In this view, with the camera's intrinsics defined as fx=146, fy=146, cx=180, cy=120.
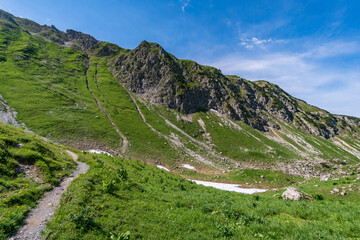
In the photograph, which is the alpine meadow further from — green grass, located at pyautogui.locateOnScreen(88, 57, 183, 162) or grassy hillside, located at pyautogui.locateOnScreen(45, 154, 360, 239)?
green grass, located at pyautogui.locateOnScreen(88, 57, 183, 162)

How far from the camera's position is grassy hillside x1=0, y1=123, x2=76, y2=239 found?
733 centimetres

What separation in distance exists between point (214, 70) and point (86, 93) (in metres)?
133

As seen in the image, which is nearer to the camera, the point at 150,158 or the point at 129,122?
the point at 150,158

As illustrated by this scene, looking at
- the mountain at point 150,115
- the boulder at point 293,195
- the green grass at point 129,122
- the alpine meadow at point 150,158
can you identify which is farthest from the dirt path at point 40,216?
the green grass at point 129,122

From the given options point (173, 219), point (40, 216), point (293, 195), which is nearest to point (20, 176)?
point (40, 216)

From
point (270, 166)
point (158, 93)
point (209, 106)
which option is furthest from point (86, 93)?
point (270, 166)

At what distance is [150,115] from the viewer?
9156cm

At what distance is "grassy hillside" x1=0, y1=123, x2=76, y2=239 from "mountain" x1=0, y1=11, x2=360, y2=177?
128 feet

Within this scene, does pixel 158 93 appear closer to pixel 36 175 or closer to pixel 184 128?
pixel 184 128

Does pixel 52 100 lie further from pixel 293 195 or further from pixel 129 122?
pixel 293 195

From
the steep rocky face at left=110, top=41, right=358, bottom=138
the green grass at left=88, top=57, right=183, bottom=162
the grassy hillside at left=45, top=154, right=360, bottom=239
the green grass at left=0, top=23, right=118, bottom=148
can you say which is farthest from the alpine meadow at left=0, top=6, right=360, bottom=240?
the steep rocky face at left=110, top=41, right=358, bottom=138

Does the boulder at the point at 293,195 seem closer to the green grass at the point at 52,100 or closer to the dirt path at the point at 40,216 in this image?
the dirt path at the point at 40,216

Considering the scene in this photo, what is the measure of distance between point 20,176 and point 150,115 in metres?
80.9

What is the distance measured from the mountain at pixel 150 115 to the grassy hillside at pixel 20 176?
38930 mm
